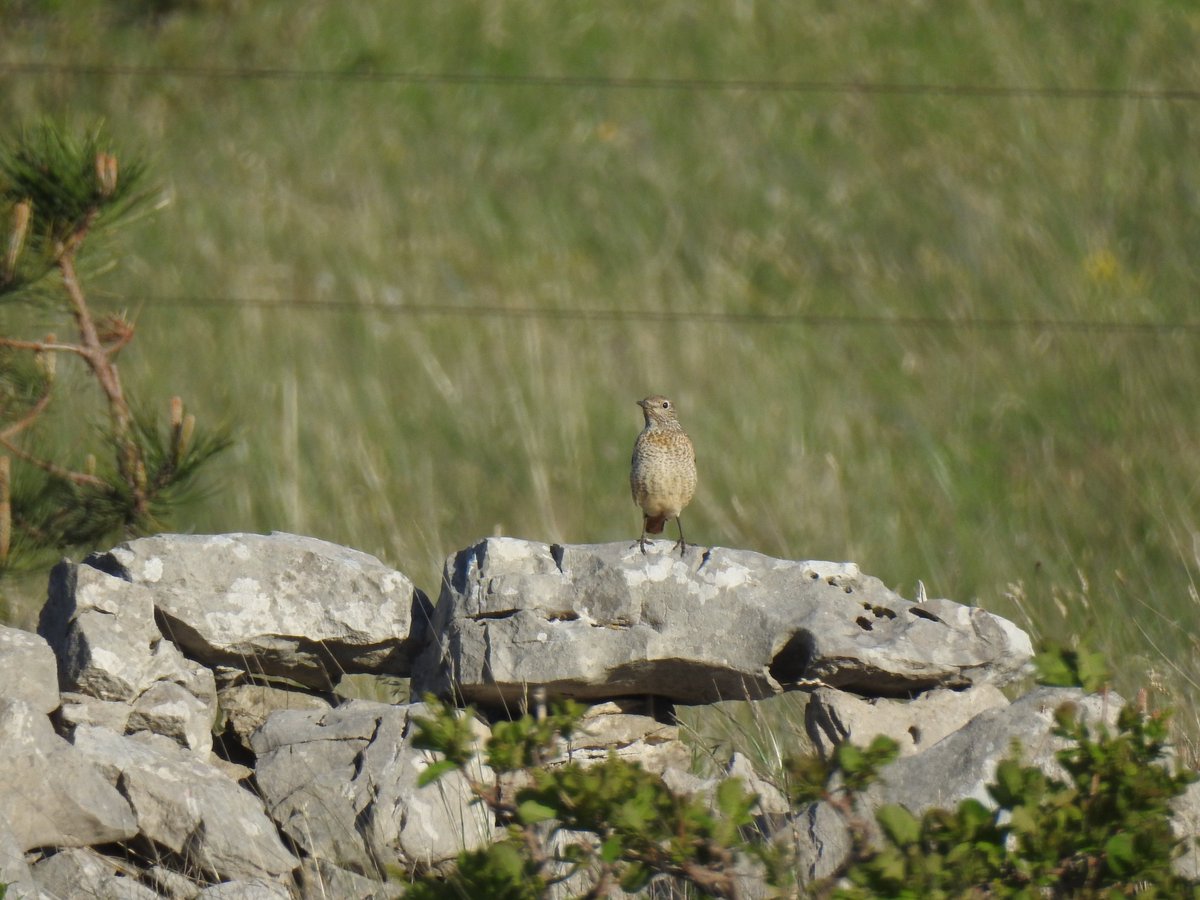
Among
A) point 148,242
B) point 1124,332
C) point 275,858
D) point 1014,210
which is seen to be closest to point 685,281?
point 1014,210

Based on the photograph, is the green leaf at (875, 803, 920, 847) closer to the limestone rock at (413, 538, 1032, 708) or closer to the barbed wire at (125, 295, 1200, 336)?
the limestone rock at (413, 538, 1032, 708)

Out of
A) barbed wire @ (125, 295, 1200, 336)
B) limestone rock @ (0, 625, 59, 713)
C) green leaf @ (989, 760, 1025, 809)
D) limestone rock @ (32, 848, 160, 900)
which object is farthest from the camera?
barbed wire @ (125, 295, 1200, 336)

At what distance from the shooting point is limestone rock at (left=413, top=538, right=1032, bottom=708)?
14.0ft

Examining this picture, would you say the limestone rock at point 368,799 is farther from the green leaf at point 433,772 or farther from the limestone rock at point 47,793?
the green leaf at point 433,772

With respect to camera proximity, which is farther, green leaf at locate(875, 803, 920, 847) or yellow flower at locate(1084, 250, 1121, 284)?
yellow flower at locate(1084, 250, 1121, 284)

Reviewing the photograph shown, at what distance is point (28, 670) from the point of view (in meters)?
4.10

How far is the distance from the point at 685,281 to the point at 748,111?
2847 millimetres

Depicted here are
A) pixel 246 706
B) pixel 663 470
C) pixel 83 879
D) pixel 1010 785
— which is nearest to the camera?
pixel 1010 785

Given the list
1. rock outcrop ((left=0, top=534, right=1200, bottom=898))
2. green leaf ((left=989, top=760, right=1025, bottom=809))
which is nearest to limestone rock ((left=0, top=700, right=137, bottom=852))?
rock outcrop ((left=0, top=534, right=1200, bottom=898))

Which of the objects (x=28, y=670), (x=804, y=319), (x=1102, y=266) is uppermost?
(x=1102, y=266)

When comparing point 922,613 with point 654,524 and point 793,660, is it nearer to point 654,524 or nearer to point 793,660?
point 793,660

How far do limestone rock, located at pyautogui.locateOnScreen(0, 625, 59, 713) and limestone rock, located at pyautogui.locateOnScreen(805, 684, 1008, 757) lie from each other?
2.00m

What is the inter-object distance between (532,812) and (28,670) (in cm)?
173

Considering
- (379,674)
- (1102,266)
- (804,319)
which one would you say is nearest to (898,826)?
(379,674)
